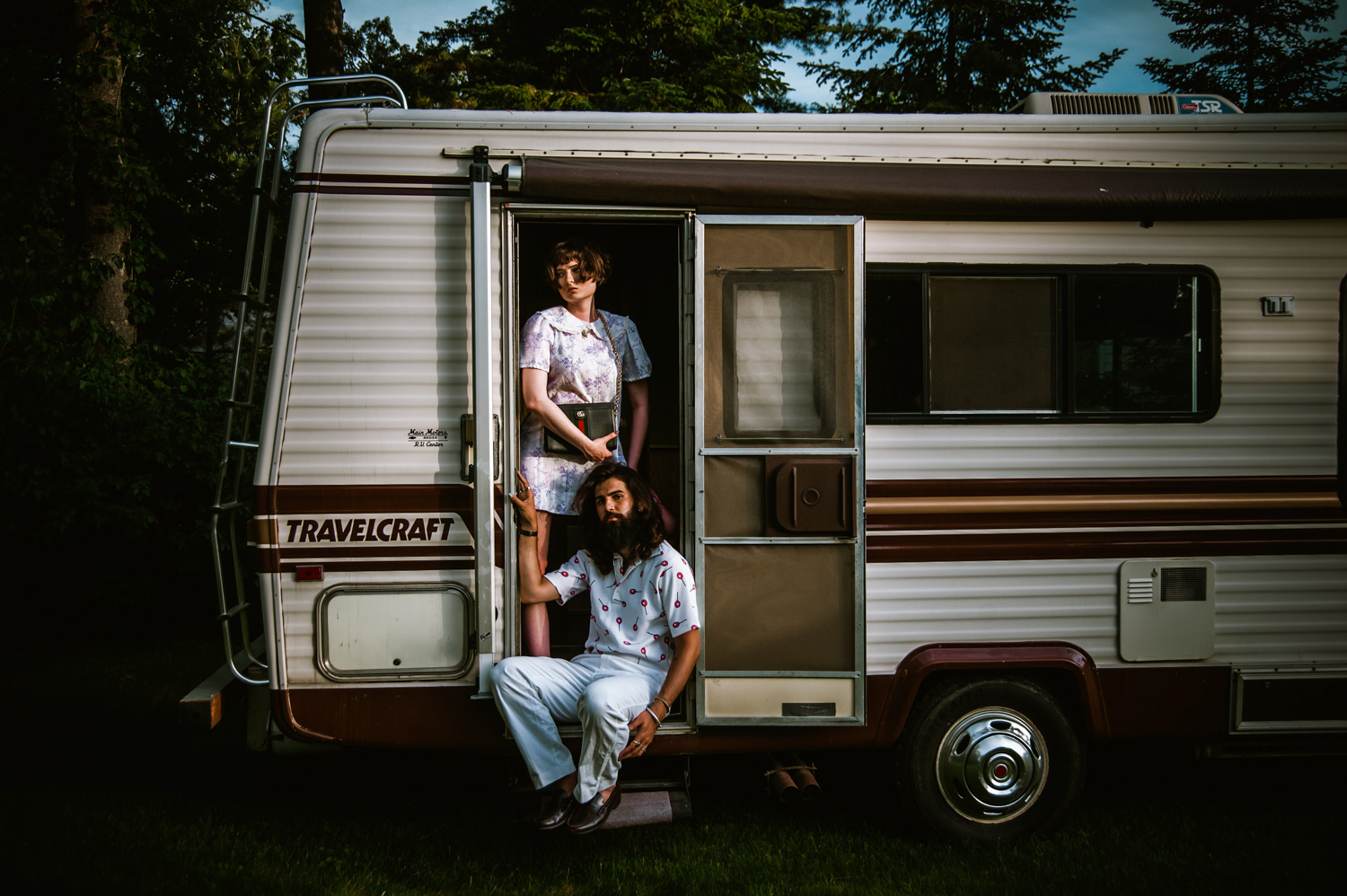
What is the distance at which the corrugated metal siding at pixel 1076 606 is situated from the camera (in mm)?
3256

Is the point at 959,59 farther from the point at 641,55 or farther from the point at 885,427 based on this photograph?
the point at 885,427

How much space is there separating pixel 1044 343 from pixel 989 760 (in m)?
1.68

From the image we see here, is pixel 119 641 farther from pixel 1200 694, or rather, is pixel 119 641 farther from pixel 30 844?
pixel 1200 694

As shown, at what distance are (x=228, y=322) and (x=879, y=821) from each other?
51.7 ft

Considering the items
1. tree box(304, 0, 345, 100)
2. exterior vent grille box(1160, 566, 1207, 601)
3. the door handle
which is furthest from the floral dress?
tree box(304, 0, 345, 100)

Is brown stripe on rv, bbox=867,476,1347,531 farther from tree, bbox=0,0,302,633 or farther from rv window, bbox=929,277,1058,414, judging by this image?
tree, bbox=0,0,302,633

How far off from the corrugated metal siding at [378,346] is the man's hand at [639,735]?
112cm

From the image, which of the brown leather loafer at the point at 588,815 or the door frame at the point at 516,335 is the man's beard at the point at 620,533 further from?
the brown leather loafer at the point at 588,815

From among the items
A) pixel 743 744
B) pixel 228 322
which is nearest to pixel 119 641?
pixel 743 744

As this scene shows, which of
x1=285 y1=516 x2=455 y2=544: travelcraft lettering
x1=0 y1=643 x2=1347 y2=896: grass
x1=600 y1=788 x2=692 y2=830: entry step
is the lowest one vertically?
x1=0 y1=643 x2=1347 y2=896: grass

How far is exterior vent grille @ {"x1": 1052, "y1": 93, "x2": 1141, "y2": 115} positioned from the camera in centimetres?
349

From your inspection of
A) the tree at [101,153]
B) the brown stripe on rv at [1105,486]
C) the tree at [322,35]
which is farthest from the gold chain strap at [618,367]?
the tree at [101,153]

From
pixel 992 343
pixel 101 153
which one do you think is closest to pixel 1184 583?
pixel 992 343

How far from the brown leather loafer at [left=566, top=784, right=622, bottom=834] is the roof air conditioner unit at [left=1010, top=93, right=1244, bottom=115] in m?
3.22
